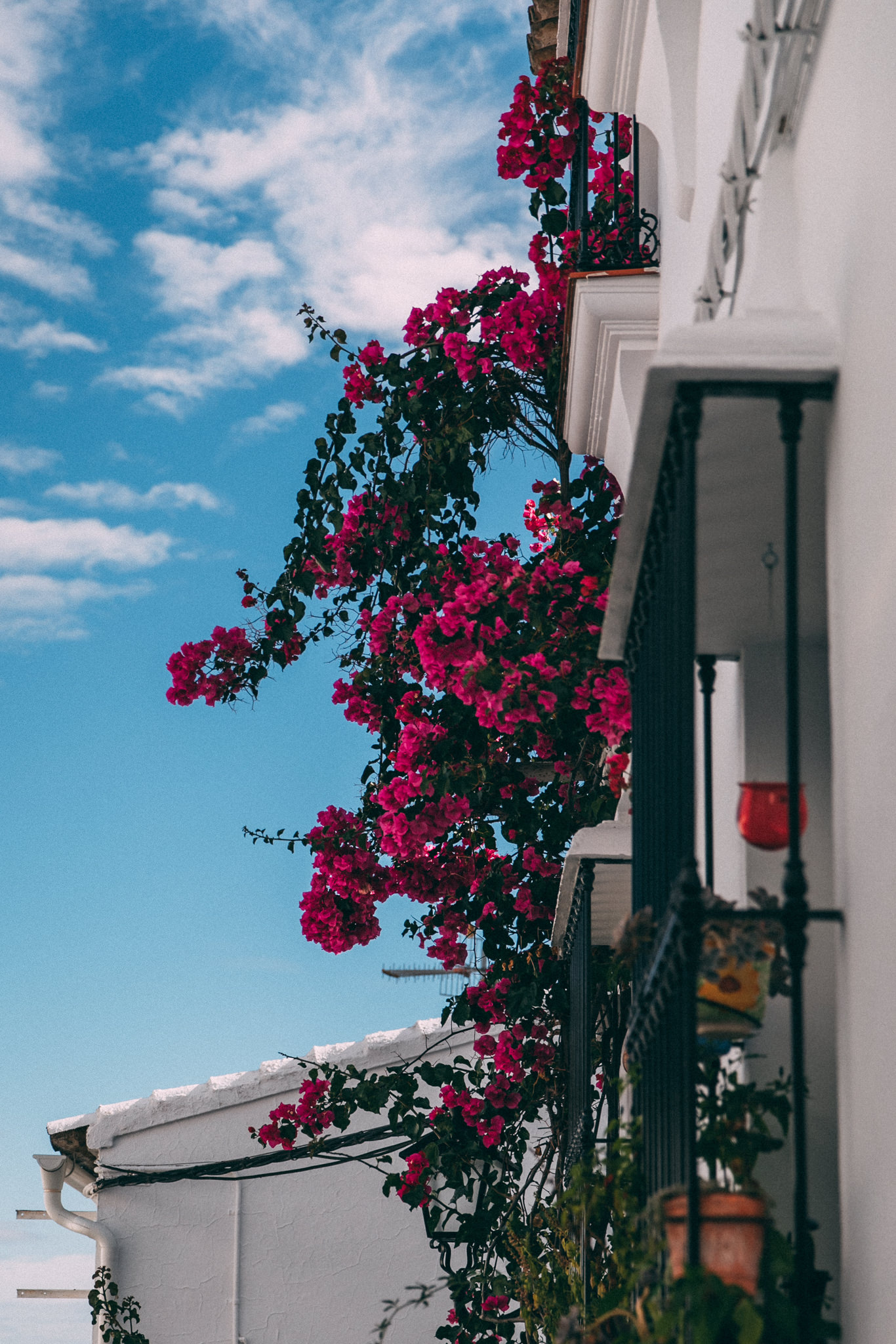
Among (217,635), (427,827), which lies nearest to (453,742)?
(427,827)

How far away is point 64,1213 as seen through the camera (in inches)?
413

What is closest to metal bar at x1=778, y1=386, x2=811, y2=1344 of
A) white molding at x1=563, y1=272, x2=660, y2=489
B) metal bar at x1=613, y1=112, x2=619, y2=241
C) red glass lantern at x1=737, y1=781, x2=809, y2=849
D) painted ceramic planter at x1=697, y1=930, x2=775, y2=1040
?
painted ceramic planter at x1=697, y1=930, x2=775, y2=1040

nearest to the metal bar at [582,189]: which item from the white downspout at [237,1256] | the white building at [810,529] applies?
the white building at [810,529]

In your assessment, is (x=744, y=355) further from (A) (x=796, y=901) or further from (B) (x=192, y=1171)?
(B) (x=192, y=1171)

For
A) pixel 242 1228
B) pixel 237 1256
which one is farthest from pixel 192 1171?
pixel 237 1256

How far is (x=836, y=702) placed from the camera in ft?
7.93

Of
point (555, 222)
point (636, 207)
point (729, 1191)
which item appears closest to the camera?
point (729, 1191)

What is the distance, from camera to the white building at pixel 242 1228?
10328mm

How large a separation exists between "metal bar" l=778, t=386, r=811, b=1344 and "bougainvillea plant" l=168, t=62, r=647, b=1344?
3.41 meters

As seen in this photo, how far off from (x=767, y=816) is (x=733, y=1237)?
769 millimetres

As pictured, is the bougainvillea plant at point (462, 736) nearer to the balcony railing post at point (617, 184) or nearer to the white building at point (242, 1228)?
the balcony railing post at point (617, 184)

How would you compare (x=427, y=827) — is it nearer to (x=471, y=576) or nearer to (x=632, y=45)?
(x=471, y=576)

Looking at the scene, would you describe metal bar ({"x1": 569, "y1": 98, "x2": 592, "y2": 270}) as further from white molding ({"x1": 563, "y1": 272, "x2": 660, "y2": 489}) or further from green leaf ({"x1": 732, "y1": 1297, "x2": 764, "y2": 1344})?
green leaf ({"x1": 732, "y1": 1297, "x2": 764, "y2": 1344})

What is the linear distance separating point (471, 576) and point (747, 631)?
2790mm
